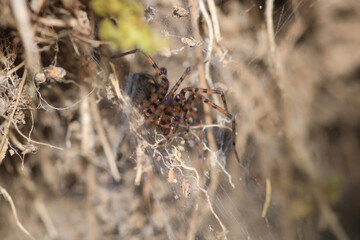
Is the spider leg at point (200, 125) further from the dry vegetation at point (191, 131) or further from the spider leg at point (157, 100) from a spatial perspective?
the spider leg at point (157, 100)

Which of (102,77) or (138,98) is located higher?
(102,77)

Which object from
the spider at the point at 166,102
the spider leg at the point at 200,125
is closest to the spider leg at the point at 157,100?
the spider at the point at 166,102

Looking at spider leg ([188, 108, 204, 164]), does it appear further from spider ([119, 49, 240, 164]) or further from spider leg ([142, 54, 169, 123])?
spider leg ([142, 54, 169, 123])

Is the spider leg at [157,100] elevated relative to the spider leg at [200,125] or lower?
elevated

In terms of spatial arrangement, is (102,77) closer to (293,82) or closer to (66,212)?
(66,212)

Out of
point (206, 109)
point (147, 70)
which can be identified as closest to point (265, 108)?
point (206, 109)

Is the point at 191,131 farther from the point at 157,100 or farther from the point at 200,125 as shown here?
the point at 157,100
